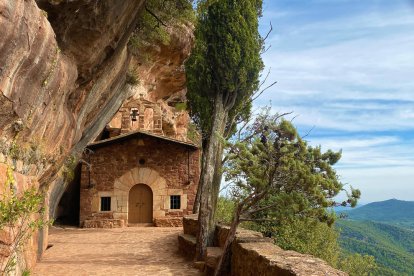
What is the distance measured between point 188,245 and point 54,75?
6.62 meters

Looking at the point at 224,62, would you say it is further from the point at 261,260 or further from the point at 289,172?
the point at 261,260

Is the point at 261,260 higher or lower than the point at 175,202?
lower

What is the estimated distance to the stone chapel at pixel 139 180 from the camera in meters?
17.9

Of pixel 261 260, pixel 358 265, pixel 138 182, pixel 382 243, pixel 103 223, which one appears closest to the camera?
pixel 261 260

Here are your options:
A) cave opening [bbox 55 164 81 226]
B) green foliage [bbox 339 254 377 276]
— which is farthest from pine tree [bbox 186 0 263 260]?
green foliage [bbox 339 254 377 276]

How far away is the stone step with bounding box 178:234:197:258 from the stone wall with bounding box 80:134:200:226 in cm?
Result: 590

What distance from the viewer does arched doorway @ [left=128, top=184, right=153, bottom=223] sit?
18375 millimetres

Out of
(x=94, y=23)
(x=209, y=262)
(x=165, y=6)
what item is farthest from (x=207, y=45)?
(x=209, y=262)

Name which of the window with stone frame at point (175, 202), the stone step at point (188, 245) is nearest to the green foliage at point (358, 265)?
the window with stone frame at point (175, 202)

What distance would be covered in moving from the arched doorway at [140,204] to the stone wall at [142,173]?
34cm

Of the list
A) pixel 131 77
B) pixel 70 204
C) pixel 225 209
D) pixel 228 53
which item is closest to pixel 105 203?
pixel 70 204

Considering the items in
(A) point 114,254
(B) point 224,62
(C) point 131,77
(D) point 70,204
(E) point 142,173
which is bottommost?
(A) point 114,254

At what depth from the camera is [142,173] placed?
1830 cm

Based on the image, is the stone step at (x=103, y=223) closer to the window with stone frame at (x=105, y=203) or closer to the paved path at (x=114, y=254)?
the window with stone frame at (x=105, y=203)
